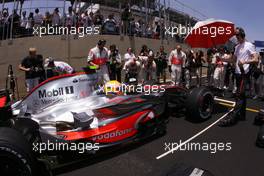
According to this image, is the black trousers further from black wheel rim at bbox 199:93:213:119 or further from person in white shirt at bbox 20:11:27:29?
person in white shirt at bbox 20:11:27:29

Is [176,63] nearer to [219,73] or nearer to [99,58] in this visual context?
[219,73]

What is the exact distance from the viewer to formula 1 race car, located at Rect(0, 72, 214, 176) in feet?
10.7

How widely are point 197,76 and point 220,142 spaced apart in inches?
251

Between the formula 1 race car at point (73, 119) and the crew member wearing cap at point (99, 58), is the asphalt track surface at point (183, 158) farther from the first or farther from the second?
the crew member wearing cap at point (99, 58)

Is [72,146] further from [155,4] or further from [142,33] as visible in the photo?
[155,4]

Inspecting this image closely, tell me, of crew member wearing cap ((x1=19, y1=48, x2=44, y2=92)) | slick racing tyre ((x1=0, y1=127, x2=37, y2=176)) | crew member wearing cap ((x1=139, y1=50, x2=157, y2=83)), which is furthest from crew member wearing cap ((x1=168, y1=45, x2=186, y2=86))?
slick racing tyre ((x1=0, y1=127, x2=37, y2=176))

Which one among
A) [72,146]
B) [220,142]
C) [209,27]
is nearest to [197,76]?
[209,27]

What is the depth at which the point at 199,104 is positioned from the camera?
19.2ft

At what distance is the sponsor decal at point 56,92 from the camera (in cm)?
475

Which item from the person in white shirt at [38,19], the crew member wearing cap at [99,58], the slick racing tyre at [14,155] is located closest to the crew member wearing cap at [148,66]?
the crew member wearing cap at [99,58]

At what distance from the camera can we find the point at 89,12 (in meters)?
15.0

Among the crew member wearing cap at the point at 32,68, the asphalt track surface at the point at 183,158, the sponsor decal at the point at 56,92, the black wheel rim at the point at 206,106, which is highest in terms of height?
the crew member wearing cap at the point at 32,68

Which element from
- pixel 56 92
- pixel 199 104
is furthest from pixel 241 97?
pixel 56 92

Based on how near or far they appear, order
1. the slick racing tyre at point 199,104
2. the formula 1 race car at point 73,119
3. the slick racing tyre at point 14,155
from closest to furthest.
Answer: the slick racing tyre at point 14,155, the formula 1 race car at point 73,119, the slick racing tyre at point 199,104
